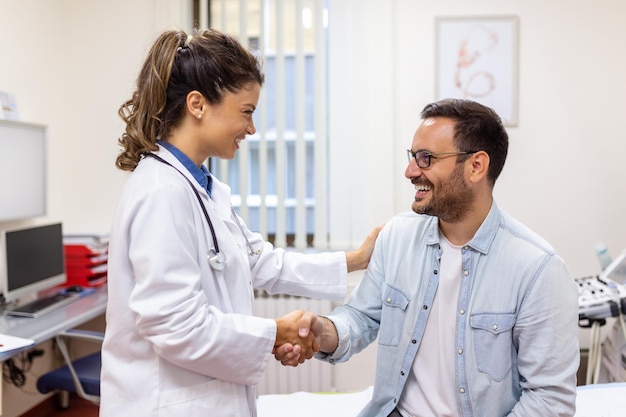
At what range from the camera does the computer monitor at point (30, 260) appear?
266 cm

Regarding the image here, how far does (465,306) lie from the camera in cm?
152

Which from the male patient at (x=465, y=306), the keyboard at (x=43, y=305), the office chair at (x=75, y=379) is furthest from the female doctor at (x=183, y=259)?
the keyboard at (x=43, y=305)

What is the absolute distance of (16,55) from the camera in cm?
300

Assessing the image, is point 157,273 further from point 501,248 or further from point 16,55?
point 16,55

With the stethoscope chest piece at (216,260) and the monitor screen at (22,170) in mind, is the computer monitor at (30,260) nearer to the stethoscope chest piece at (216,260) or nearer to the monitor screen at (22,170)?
the monitor screen at (22,170)

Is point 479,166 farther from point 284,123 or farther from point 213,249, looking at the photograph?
point 284,123

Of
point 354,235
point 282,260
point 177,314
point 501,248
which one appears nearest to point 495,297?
point 501,248

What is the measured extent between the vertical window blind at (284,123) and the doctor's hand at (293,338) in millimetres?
1810

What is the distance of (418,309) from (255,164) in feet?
6.39

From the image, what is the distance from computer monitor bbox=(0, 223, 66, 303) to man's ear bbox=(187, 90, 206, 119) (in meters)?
1.73

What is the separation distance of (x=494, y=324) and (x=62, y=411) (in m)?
2.78

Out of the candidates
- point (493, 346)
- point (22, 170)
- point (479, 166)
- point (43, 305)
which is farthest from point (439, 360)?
point (22, 170)

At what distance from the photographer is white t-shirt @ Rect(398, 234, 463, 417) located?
1.53 m

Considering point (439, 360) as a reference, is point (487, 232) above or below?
above
